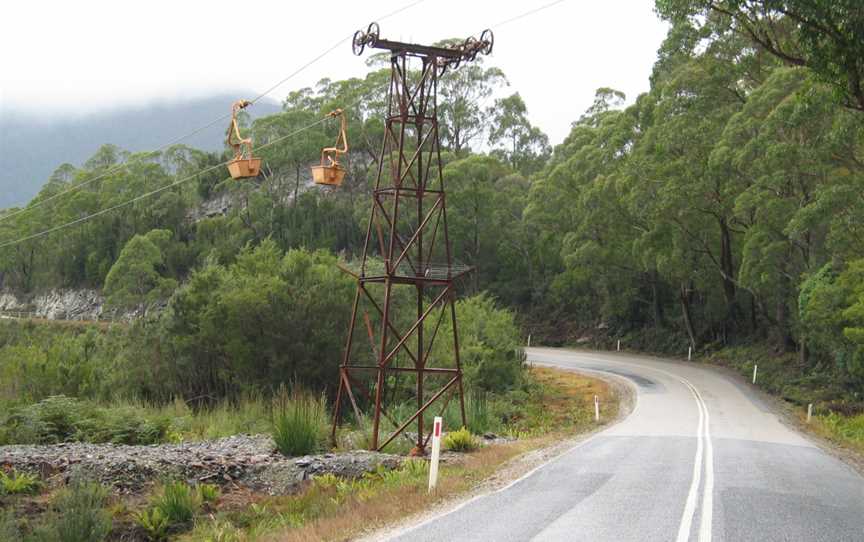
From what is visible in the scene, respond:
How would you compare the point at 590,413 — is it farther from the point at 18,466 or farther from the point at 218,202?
the point at 218,202

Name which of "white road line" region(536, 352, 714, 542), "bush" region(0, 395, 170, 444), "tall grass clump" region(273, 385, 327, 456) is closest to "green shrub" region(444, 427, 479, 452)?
"tall grass clump" region(273, 385, 327, 456)

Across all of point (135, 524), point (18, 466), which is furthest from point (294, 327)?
point (135, 524)

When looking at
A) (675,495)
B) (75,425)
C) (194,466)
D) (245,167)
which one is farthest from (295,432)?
(675,495)

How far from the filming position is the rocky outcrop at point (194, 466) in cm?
1619

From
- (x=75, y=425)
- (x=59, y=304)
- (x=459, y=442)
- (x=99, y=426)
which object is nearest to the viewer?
(x=459, y=442)

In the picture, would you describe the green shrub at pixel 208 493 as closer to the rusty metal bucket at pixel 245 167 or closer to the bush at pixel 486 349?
the rusty metal bucket at pixel 245 167

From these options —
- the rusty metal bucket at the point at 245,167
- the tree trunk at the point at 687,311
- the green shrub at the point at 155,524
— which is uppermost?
the rusty metal bucket at the point at 245,167

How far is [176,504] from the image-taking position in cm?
1412

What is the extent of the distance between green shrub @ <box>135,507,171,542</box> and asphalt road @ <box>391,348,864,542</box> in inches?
203

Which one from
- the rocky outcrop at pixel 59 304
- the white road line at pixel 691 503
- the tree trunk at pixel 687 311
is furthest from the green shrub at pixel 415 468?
the rocky outcrop at pixel 59 304

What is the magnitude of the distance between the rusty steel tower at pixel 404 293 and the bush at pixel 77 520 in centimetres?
696

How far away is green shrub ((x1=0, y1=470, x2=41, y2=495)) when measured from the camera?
1547 cm

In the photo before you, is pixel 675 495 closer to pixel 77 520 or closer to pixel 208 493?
pixel 208 493

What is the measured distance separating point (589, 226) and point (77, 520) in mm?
41938
